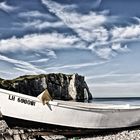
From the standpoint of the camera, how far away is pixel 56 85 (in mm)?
178250

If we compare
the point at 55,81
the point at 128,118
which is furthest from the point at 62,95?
the point at 128,118

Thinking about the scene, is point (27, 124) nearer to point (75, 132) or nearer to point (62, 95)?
point (75, 132)

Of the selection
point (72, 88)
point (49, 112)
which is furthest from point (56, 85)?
point (49, 112)

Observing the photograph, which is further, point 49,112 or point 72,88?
point 72,88

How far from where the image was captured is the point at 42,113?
2703 centimetres

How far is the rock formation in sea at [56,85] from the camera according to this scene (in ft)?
536

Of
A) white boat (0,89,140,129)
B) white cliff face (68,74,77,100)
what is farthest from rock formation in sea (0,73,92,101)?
white boat (0,89,140,129)

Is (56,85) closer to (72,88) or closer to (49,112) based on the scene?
(72,88)

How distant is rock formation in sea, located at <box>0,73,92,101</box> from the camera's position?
163 m

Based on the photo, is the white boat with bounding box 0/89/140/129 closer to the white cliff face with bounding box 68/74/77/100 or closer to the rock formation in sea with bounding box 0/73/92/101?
the rock formation in sea with bounding box 0/73/92/101

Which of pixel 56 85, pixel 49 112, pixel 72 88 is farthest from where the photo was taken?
pixel 72 88

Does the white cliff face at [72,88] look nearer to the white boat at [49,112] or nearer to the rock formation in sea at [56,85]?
the rock formation in sea at [56,85]

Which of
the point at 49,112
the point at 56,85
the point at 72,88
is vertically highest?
the point at 49,112

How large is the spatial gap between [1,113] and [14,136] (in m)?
5.39
